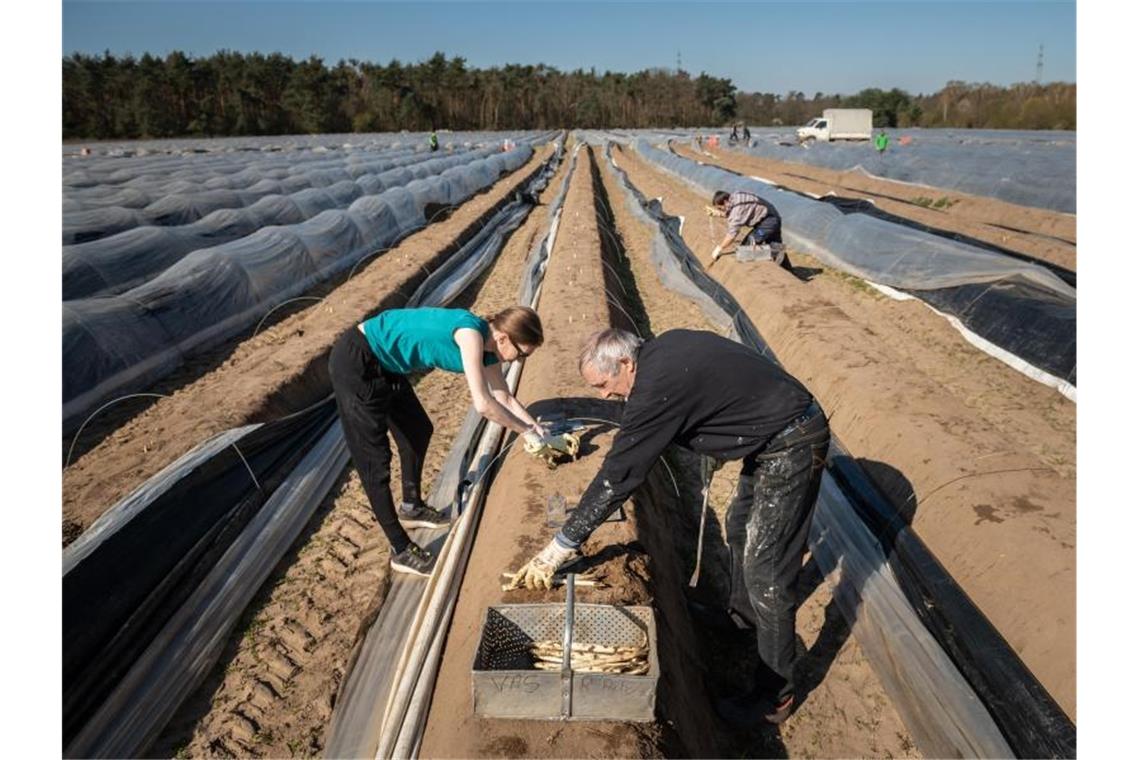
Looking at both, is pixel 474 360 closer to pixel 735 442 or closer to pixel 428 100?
pixel 735 442

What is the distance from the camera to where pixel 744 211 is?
363 inches

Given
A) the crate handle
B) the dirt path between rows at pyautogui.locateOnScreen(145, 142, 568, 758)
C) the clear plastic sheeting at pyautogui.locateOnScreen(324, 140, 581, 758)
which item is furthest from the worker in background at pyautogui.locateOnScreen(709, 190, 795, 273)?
the crate handle

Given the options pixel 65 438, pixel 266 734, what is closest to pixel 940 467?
pixel 266 734

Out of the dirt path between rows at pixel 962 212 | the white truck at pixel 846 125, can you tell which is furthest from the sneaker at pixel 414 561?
the white truck at pixel 846 125

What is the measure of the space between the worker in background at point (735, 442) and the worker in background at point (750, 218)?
6.85m

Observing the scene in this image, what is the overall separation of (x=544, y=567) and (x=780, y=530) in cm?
107

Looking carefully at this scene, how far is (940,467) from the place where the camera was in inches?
161

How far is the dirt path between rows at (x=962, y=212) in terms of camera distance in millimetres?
10849

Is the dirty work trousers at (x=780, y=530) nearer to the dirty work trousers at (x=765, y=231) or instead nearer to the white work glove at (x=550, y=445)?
the white work glove at (x=550, y=445)

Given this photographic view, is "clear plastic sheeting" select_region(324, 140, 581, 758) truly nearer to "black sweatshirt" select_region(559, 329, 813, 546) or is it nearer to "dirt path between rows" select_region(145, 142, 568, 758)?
"dirt path between rows" select_region(145, 142, 568, 758)

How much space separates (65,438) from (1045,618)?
7425 millimetres

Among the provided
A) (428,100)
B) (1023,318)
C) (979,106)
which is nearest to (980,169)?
(1023,318)

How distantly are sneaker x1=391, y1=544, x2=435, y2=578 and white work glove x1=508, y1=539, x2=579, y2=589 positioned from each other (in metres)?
1.05

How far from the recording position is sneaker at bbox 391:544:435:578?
3.81 metres
